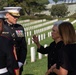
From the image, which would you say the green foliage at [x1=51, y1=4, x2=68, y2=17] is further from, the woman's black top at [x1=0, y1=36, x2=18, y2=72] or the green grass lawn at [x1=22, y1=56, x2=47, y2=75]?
the woman's black top at [x1=0, y1=36, x2=18, y2=72]

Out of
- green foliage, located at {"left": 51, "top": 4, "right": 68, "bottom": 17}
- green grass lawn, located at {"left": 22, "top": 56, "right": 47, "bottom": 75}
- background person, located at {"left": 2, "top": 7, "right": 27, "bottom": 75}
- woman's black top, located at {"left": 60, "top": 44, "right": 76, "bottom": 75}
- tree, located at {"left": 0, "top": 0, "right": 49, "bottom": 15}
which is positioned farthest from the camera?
green foliage, located at {"left": 51, "top": 4, "right": 68, "bottom": 17}

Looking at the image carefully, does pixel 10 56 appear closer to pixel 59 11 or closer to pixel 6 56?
pixel 6 56

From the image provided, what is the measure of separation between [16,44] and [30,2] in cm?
11144

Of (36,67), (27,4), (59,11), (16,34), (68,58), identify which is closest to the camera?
(68,58)

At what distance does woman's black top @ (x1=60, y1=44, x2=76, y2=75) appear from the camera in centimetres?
525

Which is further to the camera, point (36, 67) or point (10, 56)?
point (36, 67)

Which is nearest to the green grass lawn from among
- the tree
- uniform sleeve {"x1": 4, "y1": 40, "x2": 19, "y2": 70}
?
uniform sleeve {"x1": 4, "y1": 40, "x2": 19, "y2": 70}

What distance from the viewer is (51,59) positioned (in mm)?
6480

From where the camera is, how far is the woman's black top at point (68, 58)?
5246mm

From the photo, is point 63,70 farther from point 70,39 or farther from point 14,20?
point 14,20

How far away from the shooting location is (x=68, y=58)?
5.26m

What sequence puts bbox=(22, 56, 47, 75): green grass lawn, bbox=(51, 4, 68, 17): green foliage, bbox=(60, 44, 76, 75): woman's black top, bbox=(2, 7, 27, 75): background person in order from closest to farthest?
bbox=(60, 44, 76, 75): woman's black top
bbox=(2, 7, 27, 75): background person
bbox=(22, 56, 47, 75): green grass lawn
bbox=(51, 4, 68, 17): green foliage

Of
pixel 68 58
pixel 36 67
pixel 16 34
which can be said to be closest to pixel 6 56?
pixel 68 58

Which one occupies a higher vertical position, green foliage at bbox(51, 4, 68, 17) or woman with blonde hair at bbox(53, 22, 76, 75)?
woman with blonde hair at bbox(53, 22, 76, 75)
